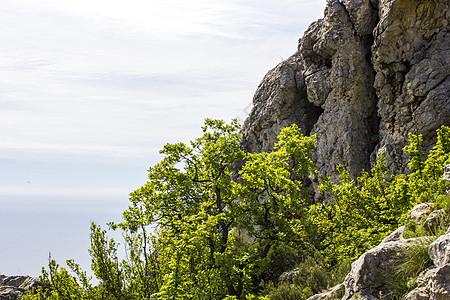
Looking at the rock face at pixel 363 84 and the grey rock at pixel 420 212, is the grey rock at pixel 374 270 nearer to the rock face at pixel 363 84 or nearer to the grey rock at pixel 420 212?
the grey rock at pixel 420 212

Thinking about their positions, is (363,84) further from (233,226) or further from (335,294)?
(335,294)

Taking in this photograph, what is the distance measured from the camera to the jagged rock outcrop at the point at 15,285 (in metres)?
32.3

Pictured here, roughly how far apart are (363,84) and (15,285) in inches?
1427

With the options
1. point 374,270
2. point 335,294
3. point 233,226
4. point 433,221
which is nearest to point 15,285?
point 233,226

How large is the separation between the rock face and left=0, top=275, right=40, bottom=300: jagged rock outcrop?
21.7 meters

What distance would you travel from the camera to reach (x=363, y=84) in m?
28.5

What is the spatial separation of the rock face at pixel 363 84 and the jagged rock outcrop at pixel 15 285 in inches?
855

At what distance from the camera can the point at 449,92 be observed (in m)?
23.1

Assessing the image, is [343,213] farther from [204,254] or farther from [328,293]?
[328,293]

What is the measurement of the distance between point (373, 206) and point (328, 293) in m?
6.95

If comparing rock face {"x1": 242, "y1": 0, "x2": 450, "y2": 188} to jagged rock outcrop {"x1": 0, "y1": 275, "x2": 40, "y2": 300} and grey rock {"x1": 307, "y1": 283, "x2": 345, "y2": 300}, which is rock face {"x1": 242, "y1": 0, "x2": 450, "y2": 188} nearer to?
grey rock {"x1": 307, "y1": 283, "x2": 345, "y2": 300}

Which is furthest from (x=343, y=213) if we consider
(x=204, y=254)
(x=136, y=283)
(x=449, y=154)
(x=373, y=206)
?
(x=136, y=283)

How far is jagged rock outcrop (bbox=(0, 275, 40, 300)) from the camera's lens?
3231 cm

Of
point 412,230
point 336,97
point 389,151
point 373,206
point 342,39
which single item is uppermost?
point 342,39
